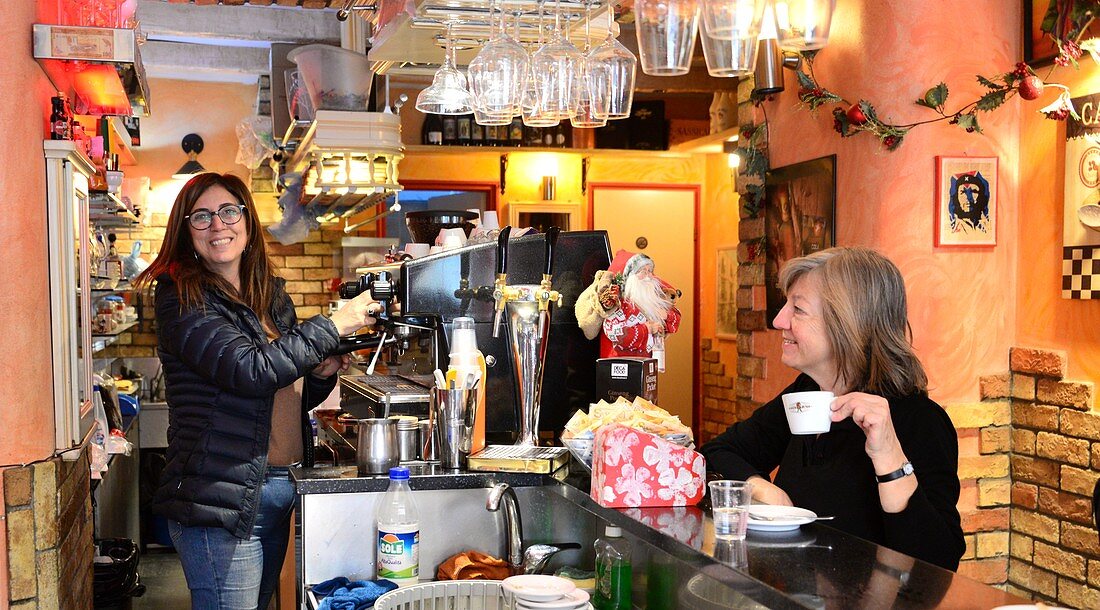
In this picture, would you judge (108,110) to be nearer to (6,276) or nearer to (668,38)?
(6,276)

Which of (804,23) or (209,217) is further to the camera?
(209,217)

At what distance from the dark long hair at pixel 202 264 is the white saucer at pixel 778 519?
163 centimetres

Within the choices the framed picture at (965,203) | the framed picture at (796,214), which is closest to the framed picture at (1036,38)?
the framed picture at (965,203)

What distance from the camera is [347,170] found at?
569cm

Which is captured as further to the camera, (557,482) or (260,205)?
(260,205)

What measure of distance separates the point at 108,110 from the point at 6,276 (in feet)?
3.77

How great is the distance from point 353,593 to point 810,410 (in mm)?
1039

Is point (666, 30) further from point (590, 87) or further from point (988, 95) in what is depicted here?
point (988, 95)

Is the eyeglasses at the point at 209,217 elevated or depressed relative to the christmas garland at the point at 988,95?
depressed

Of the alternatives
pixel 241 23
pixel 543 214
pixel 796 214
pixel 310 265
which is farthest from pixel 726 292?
pixel 241 23

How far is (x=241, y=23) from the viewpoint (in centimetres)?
680

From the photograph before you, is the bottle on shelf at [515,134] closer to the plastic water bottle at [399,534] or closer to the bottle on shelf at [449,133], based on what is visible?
the bottle on shelf at [449,133]

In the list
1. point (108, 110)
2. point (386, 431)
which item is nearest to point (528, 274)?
point (386, 431)

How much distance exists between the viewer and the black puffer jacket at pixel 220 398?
2.85m
